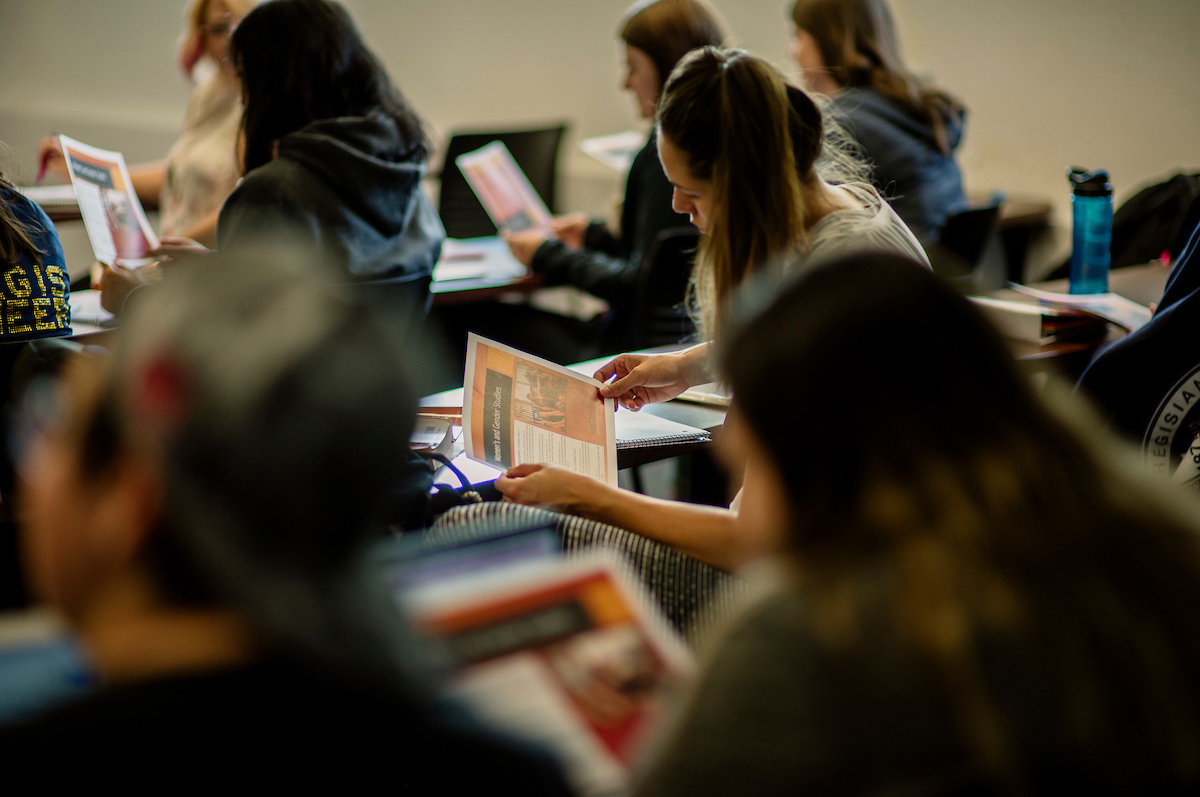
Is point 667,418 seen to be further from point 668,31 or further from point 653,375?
point 668,31

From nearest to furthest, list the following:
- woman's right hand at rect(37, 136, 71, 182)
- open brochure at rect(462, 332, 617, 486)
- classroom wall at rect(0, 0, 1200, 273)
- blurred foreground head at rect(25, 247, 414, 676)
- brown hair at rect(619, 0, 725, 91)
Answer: blurred foreground head at rect(25, 247, 414, 676) → open brochure at rect(462, 332, 617, 486) → brown hair at rect(619, 0, 725, 91) → woman's right hand at rect(37, 136, 71, 182) → classroom wall at rect(0, 0, 1200, 273)

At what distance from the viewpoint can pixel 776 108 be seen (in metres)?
1.38

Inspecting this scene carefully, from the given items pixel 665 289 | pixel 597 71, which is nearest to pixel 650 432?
pixel 665 289

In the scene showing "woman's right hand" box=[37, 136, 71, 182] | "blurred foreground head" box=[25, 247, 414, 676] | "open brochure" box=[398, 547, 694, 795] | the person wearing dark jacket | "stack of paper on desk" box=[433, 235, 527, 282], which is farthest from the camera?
"stack of paper on desk" box=[433, 235, 527, 282]

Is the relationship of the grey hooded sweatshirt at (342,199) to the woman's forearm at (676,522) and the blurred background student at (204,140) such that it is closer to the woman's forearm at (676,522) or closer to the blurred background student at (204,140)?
the blurred background student at (204,140)

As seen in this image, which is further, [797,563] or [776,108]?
[776,108]

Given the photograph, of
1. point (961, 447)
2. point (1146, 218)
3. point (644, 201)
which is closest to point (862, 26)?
point (644, 201)

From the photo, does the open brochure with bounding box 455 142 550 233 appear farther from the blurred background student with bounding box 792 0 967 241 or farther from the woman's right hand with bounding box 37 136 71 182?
the woman's right hand with bounding box 37 136 71 182

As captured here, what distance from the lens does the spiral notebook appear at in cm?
162

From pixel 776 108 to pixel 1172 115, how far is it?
284cm

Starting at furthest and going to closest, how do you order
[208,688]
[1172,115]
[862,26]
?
1. [1172,115]
2. [862,26]
3. [208,688]

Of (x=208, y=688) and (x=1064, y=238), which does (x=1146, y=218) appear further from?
(x=208, y=688)

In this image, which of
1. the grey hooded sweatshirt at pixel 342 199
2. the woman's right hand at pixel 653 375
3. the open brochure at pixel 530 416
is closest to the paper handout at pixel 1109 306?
the woman's right hand at pixel 653 375

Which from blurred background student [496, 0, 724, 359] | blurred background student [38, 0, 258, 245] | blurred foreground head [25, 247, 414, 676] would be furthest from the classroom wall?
blurred foreground head [25, 247, 414, 676]
